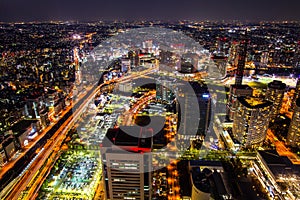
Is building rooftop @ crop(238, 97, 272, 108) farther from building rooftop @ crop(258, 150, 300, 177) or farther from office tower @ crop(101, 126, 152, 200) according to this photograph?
office tower @ crop(101, 126, 152, 200)

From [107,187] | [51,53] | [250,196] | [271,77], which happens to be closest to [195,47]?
[271,77]

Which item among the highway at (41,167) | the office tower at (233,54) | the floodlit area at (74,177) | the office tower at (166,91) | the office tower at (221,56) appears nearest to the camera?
the floodlit area at (74,177)

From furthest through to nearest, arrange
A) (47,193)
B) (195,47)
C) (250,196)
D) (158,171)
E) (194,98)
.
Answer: (195,47), (194,98), (158,171), (47,193), (250,196)

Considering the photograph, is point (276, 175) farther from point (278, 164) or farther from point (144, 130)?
point (144, 130)

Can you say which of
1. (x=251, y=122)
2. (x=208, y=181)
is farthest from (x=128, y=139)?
(x=251, y=122)

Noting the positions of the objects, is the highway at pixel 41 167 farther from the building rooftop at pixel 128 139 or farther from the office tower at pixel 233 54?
the office tower at pixel 233 54

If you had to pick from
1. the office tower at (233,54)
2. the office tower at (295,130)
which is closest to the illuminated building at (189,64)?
the office tower at (233,54)

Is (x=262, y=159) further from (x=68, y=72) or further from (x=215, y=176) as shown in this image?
(x=68, y=72)
